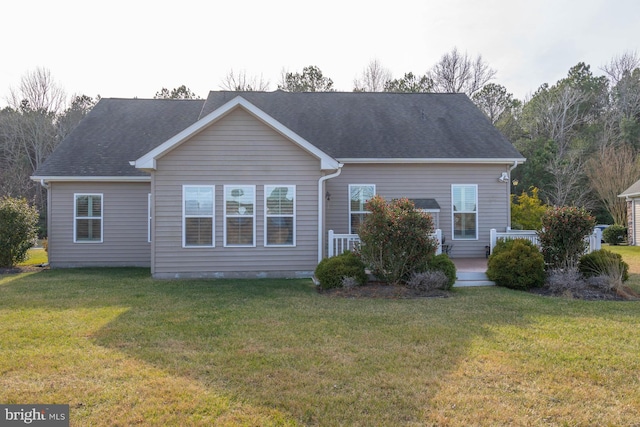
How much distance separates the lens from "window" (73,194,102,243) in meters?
13.9

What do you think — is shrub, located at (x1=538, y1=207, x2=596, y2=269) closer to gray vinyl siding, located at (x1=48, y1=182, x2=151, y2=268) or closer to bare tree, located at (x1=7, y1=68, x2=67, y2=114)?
gray vinyl siding, located at (x1=48, y1=182, x2=151, y2=268)

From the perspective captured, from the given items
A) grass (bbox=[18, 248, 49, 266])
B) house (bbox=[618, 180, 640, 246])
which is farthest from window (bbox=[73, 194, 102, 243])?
house (bbox=[618, 180, 640, 246])

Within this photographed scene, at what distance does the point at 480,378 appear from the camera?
177 inches

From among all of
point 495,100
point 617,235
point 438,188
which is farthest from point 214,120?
point 495,100

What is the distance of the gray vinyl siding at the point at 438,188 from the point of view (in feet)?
45.3

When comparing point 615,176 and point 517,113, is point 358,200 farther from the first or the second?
point 517,113

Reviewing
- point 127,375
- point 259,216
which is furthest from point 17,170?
point 127,375

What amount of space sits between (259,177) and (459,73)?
1226 inches

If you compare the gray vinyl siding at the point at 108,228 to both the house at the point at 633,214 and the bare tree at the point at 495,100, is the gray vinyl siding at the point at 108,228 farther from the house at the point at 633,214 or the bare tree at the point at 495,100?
the bare tree at the point at 495,100

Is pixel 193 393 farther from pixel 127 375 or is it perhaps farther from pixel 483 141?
pixel 483 141

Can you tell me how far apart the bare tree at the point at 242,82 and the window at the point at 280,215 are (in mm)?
24743

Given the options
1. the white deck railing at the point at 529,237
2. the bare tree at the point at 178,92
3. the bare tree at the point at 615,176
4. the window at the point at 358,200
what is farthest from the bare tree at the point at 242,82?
the white deck railing at the point at 529,237

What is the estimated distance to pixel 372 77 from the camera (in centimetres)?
3709

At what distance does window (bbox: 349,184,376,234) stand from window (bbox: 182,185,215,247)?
4548 mm
